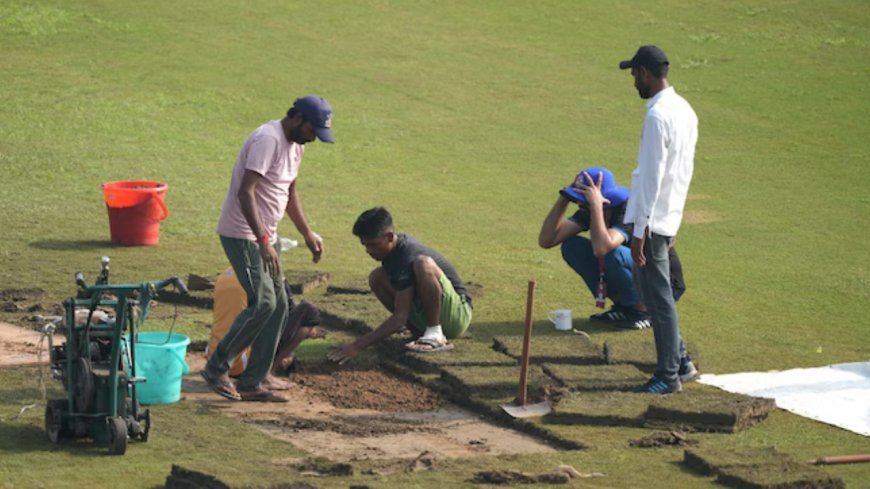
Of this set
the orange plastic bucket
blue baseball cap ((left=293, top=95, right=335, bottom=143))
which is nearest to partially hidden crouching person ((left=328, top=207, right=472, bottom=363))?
blue baseball cap ((left=293, top=95, right=335, bottom=143))

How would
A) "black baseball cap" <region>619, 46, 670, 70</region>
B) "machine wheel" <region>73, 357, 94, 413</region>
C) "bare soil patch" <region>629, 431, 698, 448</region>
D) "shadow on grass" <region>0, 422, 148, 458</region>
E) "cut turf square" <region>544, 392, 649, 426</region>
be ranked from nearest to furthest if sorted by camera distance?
"shadow on grass" <region>0, 422, 148, 458</region> → "machine wheel" <region>73, 357, 94, 413</region> → "bare soil patch" <region>629, 431, 698, 448</region> → "cut turf square" <region>544, 392, 649, 426</region> → "black baseball cap" <region>619, 46, 670, 70</region>

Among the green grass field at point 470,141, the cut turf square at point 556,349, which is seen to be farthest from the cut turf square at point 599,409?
the cut turf square at point 556,349

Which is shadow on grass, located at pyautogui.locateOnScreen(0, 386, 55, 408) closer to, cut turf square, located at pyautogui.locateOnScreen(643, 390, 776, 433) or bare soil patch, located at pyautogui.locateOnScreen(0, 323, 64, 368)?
bare soil patch, located at pyautogui.locateOnScreen(0, 323, 64, 368)

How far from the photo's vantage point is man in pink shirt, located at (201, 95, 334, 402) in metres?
9.35

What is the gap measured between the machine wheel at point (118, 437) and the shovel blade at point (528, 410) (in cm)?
245

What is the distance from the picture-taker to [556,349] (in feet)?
34.7

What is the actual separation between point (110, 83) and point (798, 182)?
9762 mm

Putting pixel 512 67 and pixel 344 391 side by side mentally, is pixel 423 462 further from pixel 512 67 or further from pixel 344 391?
pixel 512 67

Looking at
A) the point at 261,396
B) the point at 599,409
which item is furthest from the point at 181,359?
the point at 599,409

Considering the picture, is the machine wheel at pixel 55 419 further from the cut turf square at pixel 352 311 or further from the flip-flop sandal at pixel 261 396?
the cut turf square at pixel 352 311

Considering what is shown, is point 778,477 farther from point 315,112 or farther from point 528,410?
point 315,112

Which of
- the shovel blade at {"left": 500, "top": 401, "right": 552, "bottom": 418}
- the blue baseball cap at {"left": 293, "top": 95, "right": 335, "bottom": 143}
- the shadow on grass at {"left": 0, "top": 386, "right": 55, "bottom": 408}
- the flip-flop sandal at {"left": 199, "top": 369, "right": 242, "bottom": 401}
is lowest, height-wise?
the shadow on grass at {"left": 0, "top": 386, "right": 55, "bottom": 408}

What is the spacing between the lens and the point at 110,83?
70.1 feet

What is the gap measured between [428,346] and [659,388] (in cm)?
176
